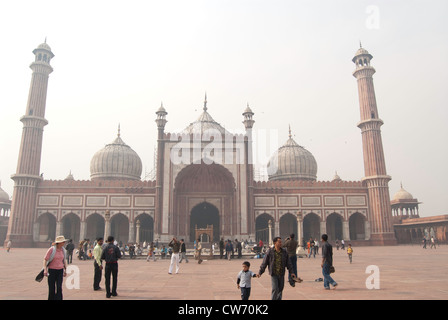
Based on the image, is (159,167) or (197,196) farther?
(197,196)

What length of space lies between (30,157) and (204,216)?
59.2 ft

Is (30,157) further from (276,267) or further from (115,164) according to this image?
(276,267)

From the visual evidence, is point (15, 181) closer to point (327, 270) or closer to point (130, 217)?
point (130, 217)

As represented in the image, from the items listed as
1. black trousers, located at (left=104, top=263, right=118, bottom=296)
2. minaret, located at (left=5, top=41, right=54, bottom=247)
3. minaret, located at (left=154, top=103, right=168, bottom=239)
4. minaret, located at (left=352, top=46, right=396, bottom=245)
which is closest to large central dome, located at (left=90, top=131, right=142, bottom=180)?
minaret, located at (left=5, top=41, right=54, bottom=247)

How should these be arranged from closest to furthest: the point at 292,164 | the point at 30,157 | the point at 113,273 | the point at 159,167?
the point at 113,273 → the point at 159,167 → the point at 30,157 → the point at 292,164

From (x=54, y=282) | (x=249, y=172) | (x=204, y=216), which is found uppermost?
(x=249, y=172)

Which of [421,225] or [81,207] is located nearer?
[81,207]

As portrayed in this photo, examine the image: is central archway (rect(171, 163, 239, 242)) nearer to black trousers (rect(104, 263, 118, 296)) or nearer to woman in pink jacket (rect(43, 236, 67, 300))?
black trousers (rect(104, 263, 118, 296))

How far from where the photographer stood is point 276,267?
5488mm

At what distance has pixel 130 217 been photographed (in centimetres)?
3438

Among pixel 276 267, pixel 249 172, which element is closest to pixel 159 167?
pixel 249 172
